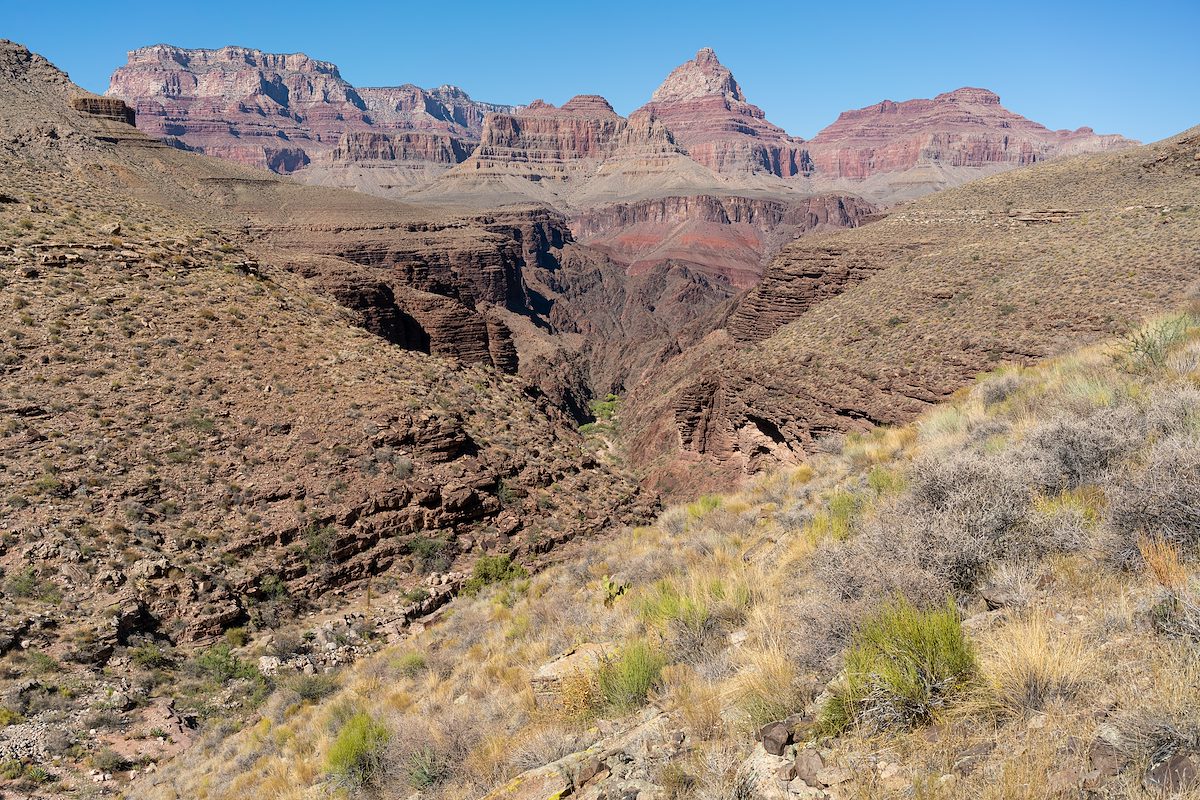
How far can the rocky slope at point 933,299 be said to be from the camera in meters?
21.4

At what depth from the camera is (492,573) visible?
1605 centimetres

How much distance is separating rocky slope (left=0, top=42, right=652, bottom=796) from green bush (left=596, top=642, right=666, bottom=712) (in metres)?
8.85

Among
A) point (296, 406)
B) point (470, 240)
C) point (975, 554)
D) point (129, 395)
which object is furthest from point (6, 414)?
point (470, 240)

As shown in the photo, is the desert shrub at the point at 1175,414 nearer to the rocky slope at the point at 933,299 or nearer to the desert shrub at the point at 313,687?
the desert shrub at the point at 313,687

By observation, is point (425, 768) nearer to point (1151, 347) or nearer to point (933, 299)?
point (1151, 347)

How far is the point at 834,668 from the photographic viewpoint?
4.47 metres

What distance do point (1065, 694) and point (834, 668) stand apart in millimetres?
1416

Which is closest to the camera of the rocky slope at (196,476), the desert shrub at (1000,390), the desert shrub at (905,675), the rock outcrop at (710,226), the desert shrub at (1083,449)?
the desert shrub at (905,675)

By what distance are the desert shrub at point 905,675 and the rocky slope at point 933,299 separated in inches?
585

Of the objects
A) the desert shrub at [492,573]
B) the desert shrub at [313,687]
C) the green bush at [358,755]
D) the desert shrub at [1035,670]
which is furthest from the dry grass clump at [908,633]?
the desert shrub at [492,573]

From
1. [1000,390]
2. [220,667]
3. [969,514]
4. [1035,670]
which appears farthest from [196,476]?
[1035,670]

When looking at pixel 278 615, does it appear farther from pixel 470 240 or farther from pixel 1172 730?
pixel 470 240

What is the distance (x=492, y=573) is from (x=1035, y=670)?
1379 cm

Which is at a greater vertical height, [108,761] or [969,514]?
[969,514]
